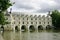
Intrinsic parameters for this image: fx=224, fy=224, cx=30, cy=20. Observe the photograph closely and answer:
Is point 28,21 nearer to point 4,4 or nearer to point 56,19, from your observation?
point 56,19

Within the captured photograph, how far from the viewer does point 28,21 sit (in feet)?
336

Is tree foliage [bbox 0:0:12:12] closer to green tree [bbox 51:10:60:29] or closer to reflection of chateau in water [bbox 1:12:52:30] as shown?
reflection of chateau in water [bbox 1:12:52:30]

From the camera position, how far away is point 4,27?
298 ft

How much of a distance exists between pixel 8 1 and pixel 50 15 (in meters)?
77.7

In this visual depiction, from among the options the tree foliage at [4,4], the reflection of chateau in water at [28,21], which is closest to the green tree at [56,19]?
the reflection of chateau in water at [28,21]

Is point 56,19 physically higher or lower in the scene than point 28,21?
higher

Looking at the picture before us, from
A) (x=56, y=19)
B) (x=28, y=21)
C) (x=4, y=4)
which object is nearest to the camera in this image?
(x=4, y=4)

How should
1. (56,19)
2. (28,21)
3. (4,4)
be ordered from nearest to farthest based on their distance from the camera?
(4,4), (28,21), (56,19)

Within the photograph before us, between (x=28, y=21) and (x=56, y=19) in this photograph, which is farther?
(x=56, y=19)

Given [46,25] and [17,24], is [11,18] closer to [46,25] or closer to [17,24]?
[17,24]

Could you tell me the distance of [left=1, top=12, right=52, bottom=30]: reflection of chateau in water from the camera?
9659cm

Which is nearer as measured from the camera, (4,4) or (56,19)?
(4,4)

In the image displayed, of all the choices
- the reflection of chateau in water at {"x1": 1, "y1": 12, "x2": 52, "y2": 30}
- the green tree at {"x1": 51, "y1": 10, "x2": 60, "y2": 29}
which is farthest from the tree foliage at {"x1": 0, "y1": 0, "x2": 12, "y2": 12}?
the green tree at {"x1": 51, "y1": 10, "x2": 60, "y2": 29}

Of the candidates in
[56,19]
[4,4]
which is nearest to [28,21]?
[56,19]
